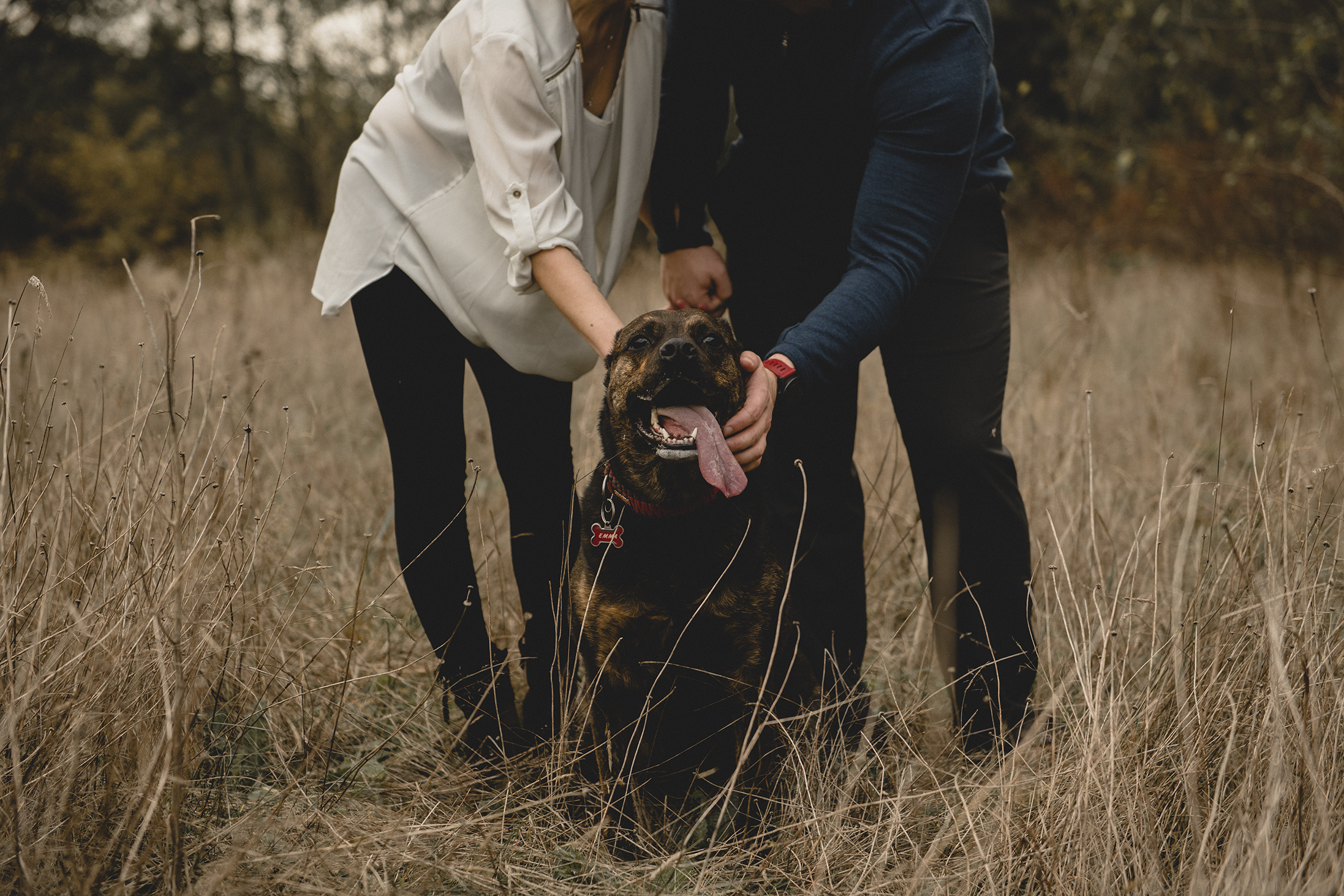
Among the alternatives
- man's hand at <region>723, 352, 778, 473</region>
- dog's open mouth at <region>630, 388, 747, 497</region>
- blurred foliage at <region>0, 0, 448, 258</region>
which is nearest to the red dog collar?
dog's open mouth at <region>630, 388, 747, 497</region>

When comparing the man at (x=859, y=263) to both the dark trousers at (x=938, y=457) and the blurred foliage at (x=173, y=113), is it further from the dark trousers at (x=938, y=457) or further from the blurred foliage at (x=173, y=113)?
the blurred foliage at (x=173, y=113)

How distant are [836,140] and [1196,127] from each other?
9.15 meters

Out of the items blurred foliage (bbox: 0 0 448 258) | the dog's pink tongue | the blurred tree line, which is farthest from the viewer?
blurred foliage (bbox: 0 0 448 258)

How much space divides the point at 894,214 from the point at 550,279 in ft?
2.64

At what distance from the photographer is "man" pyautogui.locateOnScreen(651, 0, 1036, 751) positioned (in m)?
2.02

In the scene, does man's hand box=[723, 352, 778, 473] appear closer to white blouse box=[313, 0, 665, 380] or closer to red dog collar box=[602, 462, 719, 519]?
red dog collar box=[602, 462, 719, 519]

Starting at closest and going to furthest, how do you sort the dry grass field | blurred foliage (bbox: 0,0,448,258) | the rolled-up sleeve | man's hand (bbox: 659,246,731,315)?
the dry grass field
the rolled-up sleeve
man's hand (bbox: 659,246,731,315)
blurred foliage (bbox: 0,0,448,258)

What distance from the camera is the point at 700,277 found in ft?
8.81

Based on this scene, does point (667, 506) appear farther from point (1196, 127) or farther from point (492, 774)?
point (1196, 127)

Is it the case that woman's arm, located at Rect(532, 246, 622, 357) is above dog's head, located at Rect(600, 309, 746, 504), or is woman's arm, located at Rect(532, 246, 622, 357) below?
above

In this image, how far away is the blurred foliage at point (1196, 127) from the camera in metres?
5.89

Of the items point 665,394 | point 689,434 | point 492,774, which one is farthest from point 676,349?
point 492,774

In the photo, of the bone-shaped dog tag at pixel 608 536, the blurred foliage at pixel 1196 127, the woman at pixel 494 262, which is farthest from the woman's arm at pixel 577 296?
the blurred foliage at pixel 1196 127

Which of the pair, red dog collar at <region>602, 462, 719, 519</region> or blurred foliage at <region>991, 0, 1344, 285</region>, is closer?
red dog collar at <region>602, 462, 719, 519</region>
